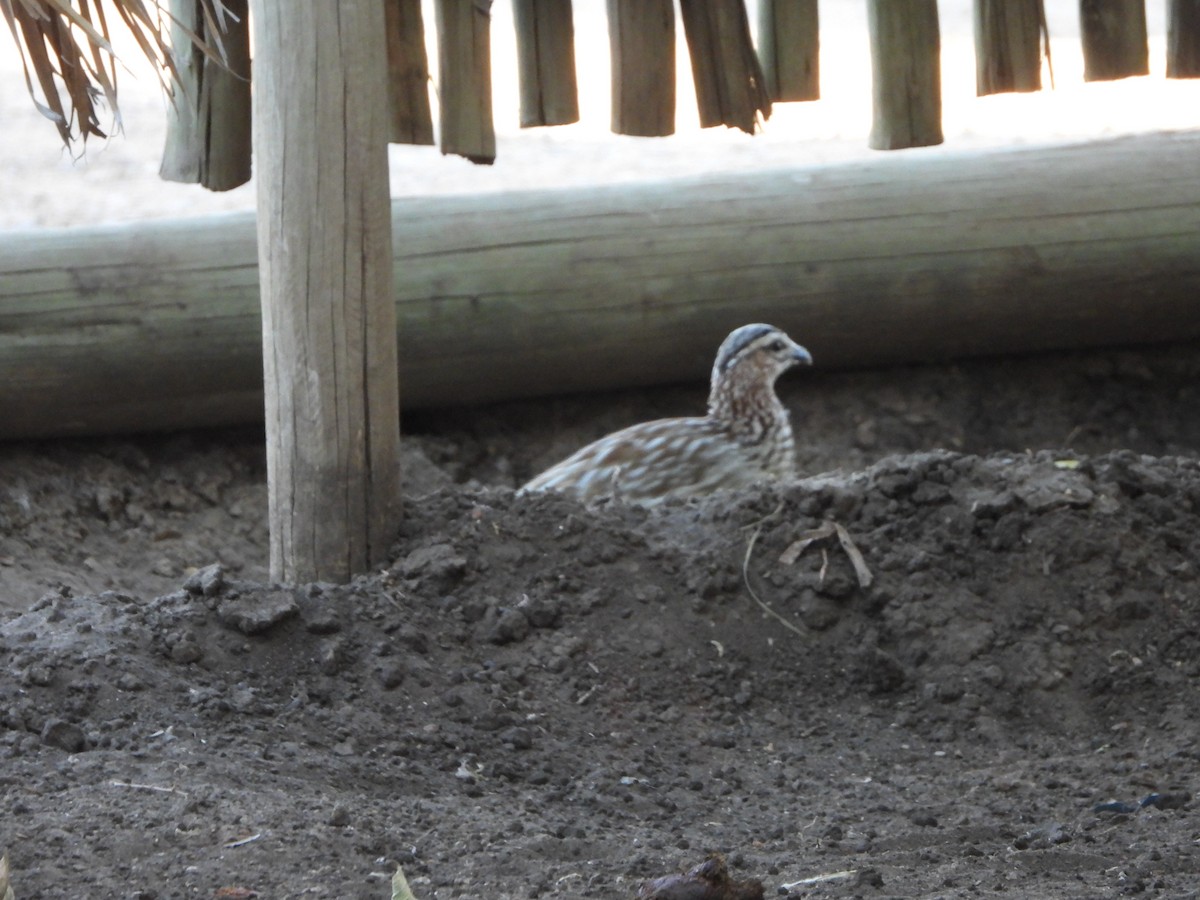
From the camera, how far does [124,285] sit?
655 cm

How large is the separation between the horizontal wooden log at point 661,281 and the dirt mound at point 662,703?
1.93 m

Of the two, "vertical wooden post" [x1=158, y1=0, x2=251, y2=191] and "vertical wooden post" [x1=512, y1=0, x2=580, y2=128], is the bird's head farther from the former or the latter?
"vertical wooden post" [x1=158, y1=0, x2=251, y2=191]

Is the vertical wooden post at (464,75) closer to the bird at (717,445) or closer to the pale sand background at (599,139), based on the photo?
the bird at (717,445)

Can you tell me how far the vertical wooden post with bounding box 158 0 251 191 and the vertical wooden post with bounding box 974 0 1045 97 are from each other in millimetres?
2618

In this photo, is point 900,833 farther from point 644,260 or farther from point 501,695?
point 644,260

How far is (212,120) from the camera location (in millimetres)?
5535

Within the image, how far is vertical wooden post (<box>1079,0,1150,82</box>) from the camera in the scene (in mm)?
5867

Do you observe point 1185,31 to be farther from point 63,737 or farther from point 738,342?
point 63,737

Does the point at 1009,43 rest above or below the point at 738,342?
above

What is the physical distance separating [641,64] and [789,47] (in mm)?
555

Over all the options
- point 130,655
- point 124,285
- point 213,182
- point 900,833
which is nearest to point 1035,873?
point 900,833

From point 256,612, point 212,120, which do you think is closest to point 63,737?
point 256,612

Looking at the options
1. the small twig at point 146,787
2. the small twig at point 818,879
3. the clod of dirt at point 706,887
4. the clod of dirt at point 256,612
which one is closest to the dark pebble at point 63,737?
the small twig at point 146,787

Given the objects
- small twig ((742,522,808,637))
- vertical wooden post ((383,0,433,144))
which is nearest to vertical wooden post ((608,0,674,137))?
vertical wooden post ((383,0,433,144))
